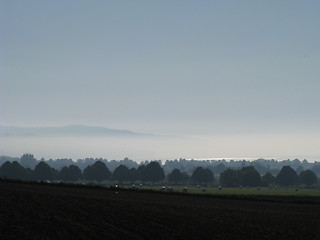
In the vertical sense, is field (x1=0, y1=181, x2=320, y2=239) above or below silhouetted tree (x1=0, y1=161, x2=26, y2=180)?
below

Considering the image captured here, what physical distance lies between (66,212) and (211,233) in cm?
1193

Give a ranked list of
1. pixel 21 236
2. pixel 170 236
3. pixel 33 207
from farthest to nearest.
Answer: pixel 33 207, pixel 170 236, pixel 21 236

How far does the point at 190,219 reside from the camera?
4125 cm

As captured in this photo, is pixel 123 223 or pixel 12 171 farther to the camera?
pixel 12 171

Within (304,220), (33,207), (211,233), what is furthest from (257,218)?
(33,207)

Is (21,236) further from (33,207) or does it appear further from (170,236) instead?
(33,207)

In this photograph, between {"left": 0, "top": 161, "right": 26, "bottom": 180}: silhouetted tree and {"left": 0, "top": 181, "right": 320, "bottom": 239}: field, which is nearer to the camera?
{"left": 0, "top": 181, "right": 320, "bottom": 239}: field

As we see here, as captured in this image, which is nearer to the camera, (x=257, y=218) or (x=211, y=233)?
(x=211, y=233)

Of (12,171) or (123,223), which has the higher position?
(12,171)

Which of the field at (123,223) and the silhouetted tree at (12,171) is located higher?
the silhouetted tree at (12,171)

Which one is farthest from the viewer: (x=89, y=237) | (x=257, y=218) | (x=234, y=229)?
(x=257, y=218)

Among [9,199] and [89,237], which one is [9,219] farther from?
[9,199]

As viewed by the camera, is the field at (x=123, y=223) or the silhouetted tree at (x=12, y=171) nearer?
the field at (x=123, y=223)

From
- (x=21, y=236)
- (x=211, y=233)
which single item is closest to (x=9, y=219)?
(x=21, y=236)
